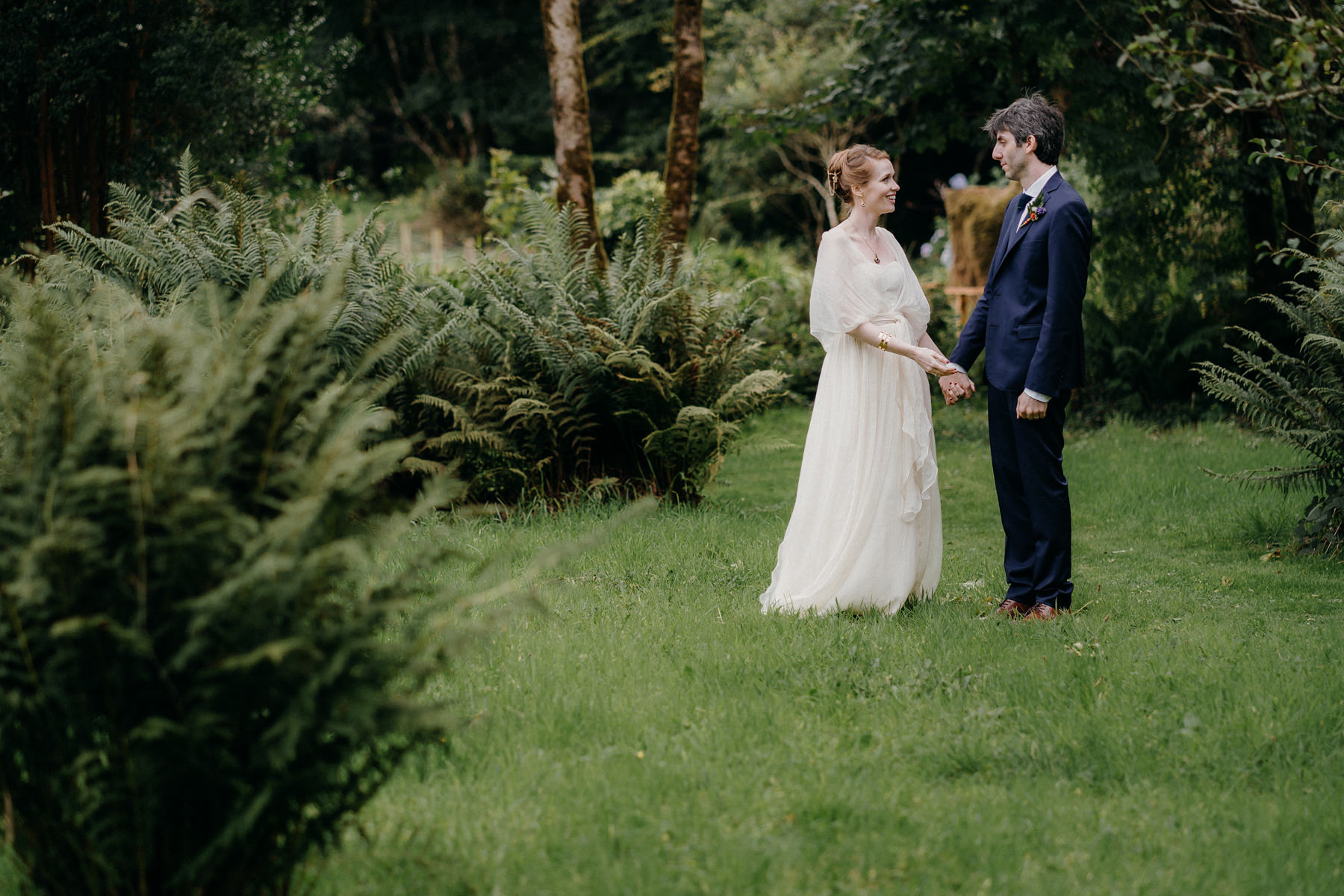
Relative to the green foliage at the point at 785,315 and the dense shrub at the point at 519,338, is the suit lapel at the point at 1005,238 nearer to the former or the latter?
the dense shrub at the point at 519,338

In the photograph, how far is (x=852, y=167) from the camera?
5316 millimetres

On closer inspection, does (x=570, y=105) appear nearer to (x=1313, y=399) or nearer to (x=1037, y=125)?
(x=1037, y=125)

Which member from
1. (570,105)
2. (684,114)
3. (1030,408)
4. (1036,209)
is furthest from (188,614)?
(684,114)

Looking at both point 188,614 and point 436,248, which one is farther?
point 436,248

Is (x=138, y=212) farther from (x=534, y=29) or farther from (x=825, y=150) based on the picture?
(x=534, y=29)

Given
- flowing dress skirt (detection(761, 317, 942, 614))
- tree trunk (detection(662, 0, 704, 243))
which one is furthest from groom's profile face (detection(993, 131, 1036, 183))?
tree trunk (detection(662, 0, 704, 243))

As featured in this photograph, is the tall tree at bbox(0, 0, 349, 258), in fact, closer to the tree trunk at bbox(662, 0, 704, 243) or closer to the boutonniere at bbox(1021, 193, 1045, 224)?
the tree trunk at bbox(662, 0, 704, 243)

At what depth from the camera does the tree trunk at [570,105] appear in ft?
30.9

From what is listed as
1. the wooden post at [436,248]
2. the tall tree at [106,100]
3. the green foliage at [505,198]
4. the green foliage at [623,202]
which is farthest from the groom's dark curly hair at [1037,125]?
→ the wooden post at [436,248]

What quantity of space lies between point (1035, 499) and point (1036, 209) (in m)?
1.45

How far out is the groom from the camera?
5035mm

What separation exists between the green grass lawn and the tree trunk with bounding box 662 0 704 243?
5434 millimetres

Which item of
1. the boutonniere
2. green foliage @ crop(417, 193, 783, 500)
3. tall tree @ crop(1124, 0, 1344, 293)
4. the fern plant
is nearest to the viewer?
tall tree @ crop(1124, 0, 1344, 293)

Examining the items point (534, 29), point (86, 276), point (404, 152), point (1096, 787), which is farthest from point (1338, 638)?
point (404, 152)
